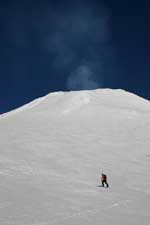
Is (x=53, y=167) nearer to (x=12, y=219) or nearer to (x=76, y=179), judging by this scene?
(x=76, y=179)

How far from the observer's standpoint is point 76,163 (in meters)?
36.5

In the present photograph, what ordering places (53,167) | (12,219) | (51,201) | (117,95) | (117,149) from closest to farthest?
1. (12,219)
2. (51,201)
3. (53,167)
4. (117,149)
5. (117,95)

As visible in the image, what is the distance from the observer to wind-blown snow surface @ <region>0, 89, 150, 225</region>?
21391mm

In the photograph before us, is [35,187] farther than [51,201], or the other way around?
[35,187]

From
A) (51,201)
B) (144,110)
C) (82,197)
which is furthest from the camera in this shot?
(144,110)

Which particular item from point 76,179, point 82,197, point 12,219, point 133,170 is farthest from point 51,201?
point 133,170

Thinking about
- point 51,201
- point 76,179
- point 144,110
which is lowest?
point 51,201

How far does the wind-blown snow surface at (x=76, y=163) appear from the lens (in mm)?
21391

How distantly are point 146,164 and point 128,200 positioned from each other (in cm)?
1401

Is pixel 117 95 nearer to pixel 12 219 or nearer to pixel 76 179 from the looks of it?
pixel 76 179

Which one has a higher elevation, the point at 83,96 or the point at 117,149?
the point at 83,96

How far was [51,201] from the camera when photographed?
934 inches

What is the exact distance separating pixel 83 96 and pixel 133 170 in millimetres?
40325

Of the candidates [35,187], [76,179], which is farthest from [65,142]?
[35,187]
